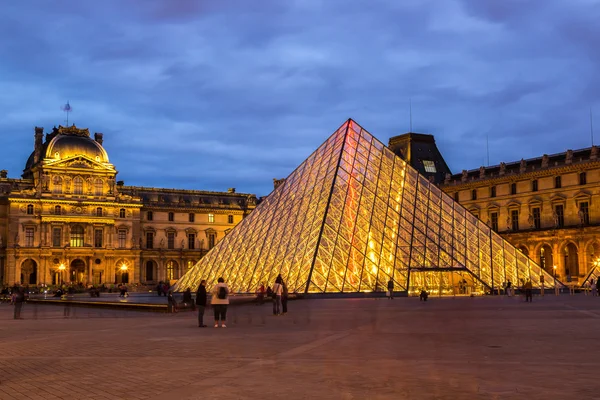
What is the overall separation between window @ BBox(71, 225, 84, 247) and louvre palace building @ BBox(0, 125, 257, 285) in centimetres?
10

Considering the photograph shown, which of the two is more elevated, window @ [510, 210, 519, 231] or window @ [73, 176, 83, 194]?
window @ [73, 176, 83, 194]

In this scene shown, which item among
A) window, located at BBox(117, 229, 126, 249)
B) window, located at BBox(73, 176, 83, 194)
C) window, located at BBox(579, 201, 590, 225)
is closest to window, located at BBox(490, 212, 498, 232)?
window, located at BBox(579, 201, 590, 225)

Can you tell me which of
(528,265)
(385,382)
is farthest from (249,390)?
(528,265)

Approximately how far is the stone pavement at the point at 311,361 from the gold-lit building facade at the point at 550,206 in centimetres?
4274

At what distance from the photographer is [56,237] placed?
73.1 meters

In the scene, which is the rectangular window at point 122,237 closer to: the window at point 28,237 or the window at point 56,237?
the window at point 56,237

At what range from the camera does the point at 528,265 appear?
34688 mm

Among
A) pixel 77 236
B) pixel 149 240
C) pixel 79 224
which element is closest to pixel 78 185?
pixel 79 224

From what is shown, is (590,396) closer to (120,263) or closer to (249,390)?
(249,390)

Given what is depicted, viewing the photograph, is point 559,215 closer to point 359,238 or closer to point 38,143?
point 359,238

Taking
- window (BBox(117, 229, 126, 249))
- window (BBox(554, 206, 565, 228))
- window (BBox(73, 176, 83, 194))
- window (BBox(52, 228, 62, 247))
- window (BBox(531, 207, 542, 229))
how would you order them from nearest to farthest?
window (BBox(554, 206, 565, 228))
window (BBox(531, 207, 542, 229))
window (BBox(52, 228, 62, 247))
window (BBox(73, 176, 83, 194))
window (BBox(117, 229, 126, 249))

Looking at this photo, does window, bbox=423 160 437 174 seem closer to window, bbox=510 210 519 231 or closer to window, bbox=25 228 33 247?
window, bbox=510 210 519 231

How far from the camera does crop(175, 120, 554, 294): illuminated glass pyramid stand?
1180 inches

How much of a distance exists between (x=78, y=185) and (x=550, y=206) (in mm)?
44816
